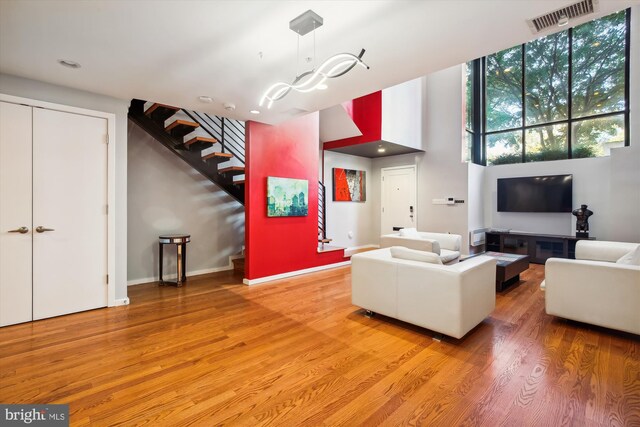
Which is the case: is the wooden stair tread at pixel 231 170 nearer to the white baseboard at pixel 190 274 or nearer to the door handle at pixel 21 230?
the white baseboard at pixel 190 274

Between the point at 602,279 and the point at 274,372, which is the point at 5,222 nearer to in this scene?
the point at 274,372

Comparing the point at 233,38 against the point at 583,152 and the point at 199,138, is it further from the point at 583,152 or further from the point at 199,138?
the point at 583,152

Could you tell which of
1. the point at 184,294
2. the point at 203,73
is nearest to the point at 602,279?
the point at 203,73

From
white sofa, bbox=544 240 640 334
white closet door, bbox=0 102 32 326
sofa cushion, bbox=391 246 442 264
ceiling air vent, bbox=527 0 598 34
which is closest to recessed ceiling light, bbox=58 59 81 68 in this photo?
white closet door, bbox=0 102 32 326

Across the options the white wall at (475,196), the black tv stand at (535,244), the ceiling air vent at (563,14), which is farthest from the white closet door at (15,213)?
the black tv stand at (535,244)

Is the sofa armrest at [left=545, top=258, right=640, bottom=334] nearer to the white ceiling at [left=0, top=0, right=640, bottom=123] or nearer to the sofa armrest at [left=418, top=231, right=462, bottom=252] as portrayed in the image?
the sofa armrest at [left=418, top=231, right=462, bottom=252]

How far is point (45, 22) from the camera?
214 centimetres

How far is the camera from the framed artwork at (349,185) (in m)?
7.56

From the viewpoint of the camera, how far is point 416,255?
2930 millimetres

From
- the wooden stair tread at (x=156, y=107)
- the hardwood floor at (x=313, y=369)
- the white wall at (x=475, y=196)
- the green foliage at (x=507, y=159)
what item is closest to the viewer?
the hardwood floor at (x=313, y=369)

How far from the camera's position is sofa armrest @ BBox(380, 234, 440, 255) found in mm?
3828

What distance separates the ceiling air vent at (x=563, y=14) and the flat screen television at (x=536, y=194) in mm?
5292

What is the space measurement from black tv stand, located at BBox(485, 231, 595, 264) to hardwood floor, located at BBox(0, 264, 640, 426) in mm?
3396

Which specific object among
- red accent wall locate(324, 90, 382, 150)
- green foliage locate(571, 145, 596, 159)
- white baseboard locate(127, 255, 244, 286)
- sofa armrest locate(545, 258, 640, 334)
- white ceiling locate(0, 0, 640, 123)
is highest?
red accent wall locate(324, 90, 382, 150)
